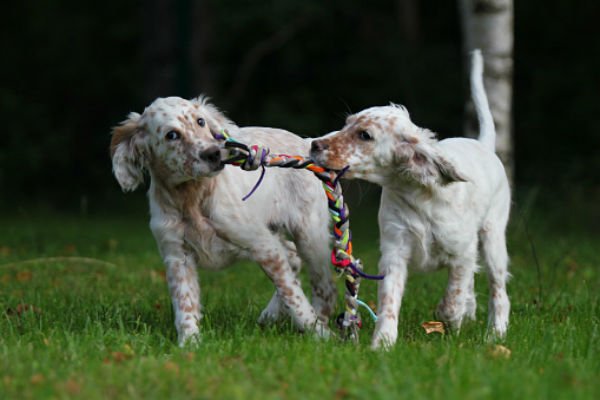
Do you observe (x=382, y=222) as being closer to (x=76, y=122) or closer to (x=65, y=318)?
(x=65, y=318)

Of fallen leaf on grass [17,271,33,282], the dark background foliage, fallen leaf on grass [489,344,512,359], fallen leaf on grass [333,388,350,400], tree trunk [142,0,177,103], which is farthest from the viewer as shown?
the dark background foliage

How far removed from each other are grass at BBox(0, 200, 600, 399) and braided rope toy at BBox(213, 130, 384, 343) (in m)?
0.15

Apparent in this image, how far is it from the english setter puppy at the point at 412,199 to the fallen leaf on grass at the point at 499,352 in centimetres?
46

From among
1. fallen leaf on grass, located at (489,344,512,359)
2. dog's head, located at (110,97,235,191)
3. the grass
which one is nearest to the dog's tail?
the grass

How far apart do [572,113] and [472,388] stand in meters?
12.1

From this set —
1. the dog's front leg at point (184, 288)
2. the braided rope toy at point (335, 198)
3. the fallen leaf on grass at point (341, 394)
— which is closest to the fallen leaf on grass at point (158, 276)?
the dog's front leg at point (184, 288)

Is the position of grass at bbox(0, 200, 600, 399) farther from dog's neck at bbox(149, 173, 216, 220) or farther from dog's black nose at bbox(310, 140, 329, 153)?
dog's black nose at bbox(310, 140, 329, 153)

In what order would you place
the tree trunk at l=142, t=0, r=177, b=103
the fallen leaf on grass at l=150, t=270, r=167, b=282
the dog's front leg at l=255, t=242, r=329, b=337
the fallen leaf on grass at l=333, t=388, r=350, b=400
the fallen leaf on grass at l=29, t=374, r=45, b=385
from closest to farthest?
the fallen leaf on grass at l=333, t=388, r=350, b=400, the fallen leaf on grass at l=29, t=374, r=45, b=385, the dog's front leg at l=255, t=242, r=329, b=337, the fallen leaf on grass at l=150, t=270, r=167, b=282, the tree trunk at l=142, t=0, r=177, b=103

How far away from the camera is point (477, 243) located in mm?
4934

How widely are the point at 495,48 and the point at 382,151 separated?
4.30m

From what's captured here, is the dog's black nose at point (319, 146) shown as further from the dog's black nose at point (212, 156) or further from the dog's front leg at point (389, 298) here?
the dog's front leg at point (389, 298)

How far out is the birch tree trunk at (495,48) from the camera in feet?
27.4

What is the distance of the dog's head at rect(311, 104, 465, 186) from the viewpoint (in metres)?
4.48

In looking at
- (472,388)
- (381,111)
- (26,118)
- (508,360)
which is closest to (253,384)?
(472,388)
